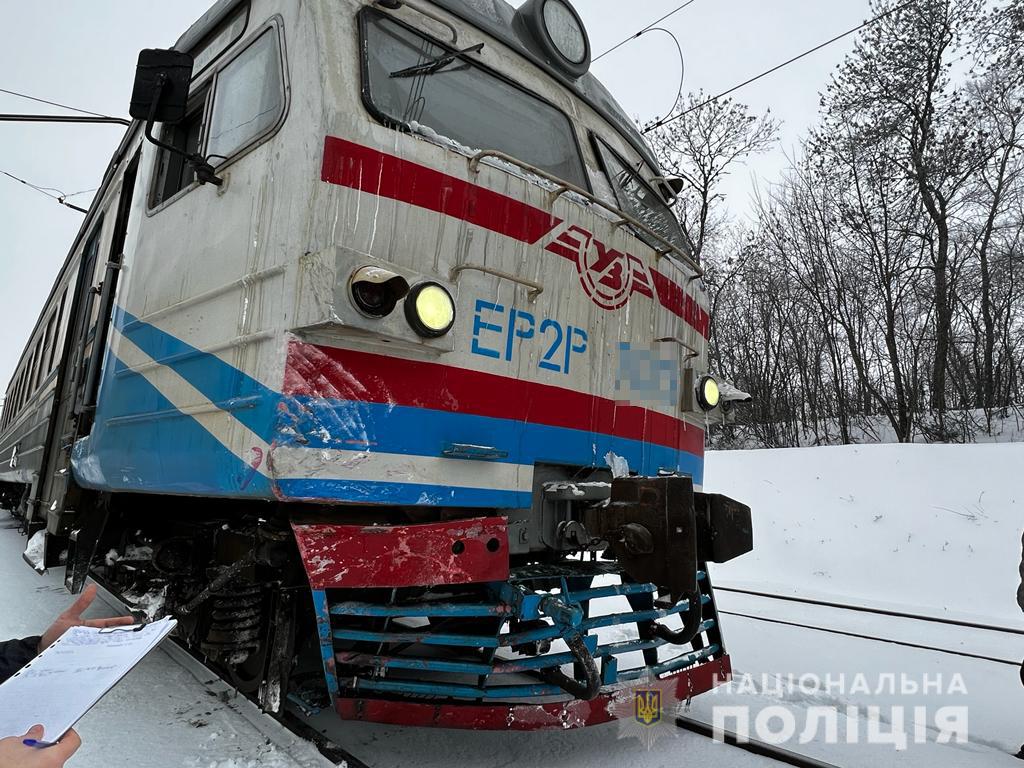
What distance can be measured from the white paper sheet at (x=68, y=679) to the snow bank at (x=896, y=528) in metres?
7.45

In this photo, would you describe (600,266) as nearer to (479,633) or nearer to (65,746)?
(479,633)

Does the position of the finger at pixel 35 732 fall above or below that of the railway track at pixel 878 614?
above

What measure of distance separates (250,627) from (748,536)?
2.18m

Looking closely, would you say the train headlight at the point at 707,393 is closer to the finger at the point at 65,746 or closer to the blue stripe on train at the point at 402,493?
the blue stripe on train at the point at 402,493

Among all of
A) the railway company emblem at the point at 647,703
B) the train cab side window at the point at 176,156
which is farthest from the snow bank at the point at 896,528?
the train cab side window at the point at 176,156

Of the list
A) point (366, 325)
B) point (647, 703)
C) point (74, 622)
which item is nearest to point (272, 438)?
point (366, 325)

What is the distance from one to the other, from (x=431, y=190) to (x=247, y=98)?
1.02 m

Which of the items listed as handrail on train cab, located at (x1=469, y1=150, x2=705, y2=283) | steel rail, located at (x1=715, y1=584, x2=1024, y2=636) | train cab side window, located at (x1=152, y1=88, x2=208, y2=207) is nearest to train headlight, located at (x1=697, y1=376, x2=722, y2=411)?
handrail on train cab, located at (x1=469, y1=150, x2=705, y2=283)

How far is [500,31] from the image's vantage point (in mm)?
3314

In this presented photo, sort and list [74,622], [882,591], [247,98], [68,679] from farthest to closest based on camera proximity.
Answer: [882,591] < [247,98] < [74,622] < [68,679]

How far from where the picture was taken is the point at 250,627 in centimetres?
299

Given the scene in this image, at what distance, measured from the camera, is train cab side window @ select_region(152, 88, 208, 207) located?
136 inches

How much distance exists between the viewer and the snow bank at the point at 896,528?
7637mm

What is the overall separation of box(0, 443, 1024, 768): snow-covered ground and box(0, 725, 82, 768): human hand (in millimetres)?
1865
